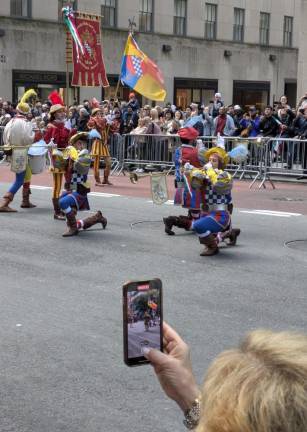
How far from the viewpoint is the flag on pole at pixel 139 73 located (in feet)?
69.6

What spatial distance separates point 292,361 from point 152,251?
28.8ft

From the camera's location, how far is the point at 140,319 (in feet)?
8.61

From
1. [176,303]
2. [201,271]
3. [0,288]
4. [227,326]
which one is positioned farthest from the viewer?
[201,271]

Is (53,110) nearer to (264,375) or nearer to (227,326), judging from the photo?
(227,326)

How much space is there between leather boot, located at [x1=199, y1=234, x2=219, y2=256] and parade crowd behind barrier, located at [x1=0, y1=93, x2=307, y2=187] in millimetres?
8000

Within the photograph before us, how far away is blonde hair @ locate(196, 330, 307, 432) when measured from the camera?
1489 millimetres

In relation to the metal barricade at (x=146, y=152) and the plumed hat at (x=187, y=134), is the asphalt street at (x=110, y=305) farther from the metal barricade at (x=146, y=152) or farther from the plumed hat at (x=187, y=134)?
the metal barricade at (x=146, y=152)

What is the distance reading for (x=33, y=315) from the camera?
23.4 feet


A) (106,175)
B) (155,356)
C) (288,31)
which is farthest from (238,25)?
(155,356)

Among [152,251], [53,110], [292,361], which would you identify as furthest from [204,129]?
[292,361]

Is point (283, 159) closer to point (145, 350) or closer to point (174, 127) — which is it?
point (174, 127)

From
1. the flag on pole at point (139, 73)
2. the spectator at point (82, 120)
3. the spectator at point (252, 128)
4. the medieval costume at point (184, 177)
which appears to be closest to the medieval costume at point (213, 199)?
the medieval costume at point (184, 177)

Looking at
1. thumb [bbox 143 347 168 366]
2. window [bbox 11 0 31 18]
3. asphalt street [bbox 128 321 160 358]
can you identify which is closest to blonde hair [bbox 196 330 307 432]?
thumb [bbox 143 347 168 366]

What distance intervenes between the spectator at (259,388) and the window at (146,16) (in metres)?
40.2
